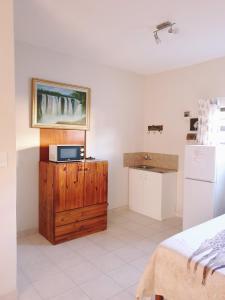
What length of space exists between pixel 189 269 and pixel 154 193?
2597mm

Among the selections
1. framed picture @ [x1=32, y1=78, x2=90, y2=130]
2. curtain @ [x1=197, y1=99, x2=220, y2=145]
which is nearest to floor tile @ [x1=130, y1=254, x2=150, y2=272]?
curtain @ [x1=197, y1=99, x2=220, y2=145]

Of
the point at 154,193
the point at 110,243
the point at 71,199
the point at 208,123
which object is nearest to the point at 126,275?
the point at 110,243

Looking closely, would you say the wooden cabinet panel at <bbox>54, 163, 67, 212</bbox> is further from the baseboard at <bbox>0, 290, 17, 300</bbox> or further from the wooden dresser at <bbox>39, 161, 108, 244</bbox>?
the baseboard at <bbox>0, 290, 17, 300</bbox>

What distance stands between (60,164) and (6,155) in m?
1.16

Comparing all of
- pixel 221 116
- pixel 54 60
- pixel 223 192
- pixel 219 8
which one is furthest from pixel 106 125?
pixel 219 8

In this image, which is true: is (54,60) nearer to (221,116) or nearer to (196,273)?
(221,116)

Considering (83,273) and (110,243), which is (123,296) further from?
(110,243)

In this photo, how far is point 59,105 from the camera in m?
3.56

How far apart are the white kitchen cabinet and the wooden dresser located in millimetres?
975

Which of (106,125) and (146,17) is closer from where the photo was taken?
(146,17)

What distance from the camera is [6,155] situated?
198cm

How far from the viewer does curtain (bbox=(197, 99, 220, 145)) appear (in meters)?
3.56

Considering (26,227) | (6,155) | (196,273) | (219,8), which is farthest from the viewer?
(26,227)

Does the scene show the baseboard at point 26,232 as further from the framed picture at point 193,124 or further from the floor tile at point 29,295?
the framed picture at point 193,124
